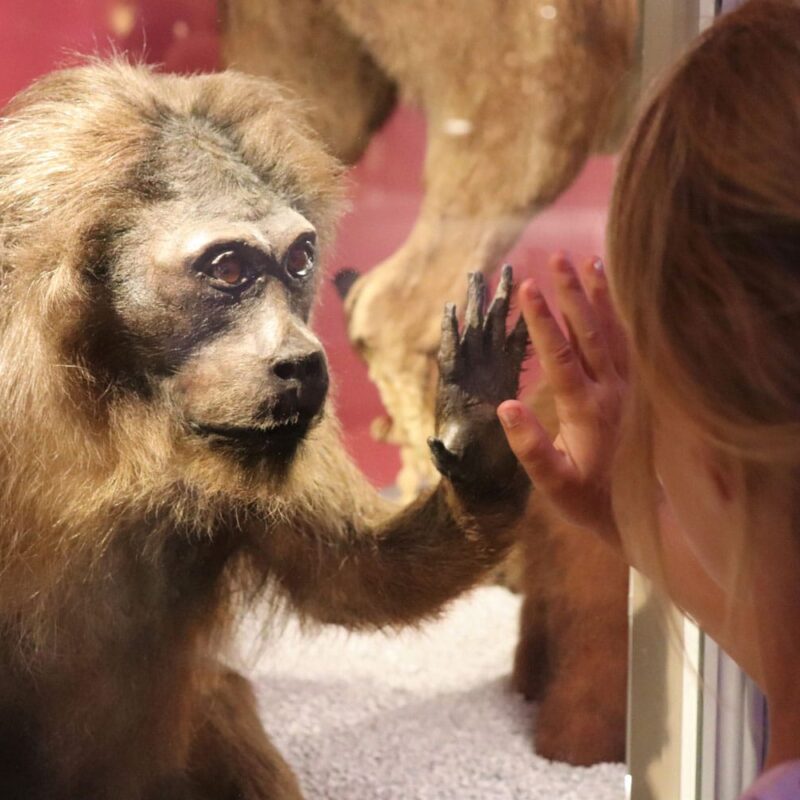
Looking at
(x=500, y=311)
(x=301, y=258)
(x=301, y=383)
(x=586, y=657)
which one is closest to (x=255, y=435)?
(x=301, y=383)

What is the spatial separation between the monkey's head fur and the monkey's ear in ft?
0.37

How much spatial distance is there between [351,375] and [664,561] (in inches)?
14.4

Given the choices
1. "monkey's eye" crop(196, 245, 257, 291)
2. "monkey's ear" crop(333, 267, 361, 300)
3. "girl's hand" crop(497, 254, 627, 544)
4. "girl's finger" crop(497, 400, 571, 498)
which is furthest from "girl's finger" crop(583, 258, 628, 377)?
"monkey's eye" crop(196, 245, 257, 291)

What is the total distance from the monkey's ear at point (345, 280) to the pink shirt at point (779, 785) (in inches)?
23.1

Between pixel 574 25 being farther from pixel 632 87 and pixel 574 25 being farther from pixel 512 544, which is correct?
pixel 512 544

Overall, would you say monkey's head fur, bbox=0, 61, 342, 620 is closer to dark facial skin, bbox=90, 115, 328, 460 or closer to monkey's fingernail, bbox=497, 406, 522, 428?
dark facial skin, bbox=90, 115, 328, 460

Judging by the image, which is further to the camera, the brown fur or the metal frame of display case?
the metal frame of display case

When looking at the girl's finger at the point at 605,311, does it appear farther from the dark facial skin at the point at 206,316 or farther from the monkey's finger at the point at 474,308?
the dark facial skin at the point at 206,316

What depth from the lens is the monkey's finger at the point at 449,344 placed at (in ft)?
3.44

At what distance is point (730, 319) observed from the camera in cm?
73

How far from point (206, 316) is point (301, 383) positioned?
10cm

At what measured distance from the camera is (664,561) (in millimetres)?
1012

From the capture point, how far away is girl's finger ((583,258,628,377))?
3.39 ft

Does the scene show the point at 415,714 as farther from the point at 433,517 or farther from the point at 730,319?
the point at 730,319
